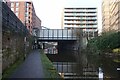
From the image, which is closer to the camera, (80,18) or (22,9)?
(22,9)

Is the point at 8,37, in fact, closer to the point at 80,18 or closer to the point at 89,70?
the point at 89,70

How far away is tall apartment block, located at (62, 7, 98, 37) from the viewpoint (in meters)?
192

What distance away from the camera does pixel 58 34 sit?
108 meters

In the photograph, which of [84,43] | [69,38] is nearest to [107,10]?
[69,38]

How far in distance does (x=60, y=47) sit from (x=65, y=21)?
6842 centimetres

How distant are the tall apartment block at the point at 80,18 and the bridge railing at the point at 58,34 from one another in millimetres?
82437

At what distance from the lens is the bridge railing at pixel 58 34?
106 meters

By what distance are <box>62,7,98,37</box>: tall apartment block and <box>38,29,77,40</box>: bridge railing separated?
82.4m

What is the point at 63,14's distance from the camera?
199m

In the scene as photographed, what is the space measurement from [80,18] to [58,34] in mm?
89144

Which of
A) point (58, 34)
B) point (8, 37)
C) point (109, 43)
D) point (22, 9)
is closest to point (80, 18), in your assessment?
point (22, 9)

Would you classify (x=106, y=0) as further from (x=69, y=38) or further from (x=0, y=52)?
(x=0, y=52)

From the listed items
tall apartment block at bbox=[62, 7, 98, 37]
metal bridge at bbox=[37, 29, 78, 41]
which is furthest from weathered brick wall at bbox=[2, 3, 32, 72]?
tall apartment block at bbox=[62, 7, 98, 37]

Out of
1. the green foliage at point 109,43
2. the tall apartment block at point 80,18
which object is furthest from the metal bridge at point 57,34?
the tall apartment block at point 80,18
